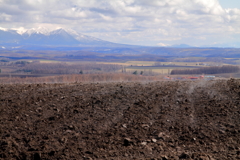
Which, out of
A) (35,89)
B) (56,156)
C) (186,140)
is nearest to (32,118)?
(56,156)

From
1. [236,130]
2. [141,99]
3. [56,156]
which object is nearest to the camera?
[56,156]

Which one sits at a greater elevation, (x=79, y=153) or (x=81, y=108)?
(x=81, y=108)

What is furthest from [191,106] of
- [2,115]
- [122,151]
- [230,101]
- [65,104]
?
[2,115]

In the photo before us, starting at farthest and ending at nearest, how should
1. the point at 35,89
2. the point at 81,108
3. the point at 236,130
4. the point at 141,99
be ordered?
the point at 35,89, the point at 141,99, the point at 81,108, the point at 236,130

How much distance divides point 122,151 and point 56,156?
181 centimetres

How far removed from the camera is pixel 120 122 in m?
9.39

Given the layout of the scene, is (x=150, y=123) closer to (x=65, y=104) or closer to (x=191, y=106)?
(x=191, y=106)

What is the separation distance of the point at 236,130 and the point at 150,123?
111 inches

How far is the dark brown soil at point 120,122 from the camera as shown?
7641 millimetres

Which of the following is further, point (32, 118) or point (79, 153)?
point (32, 118)

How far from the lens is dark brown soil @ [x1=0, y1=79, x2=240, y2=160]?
7641 mm

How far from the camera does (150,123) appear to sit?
367 inches

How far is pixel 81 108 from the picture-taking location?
10469 mm

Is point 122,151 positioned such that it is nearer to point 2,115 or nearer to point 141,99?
point 141,99
